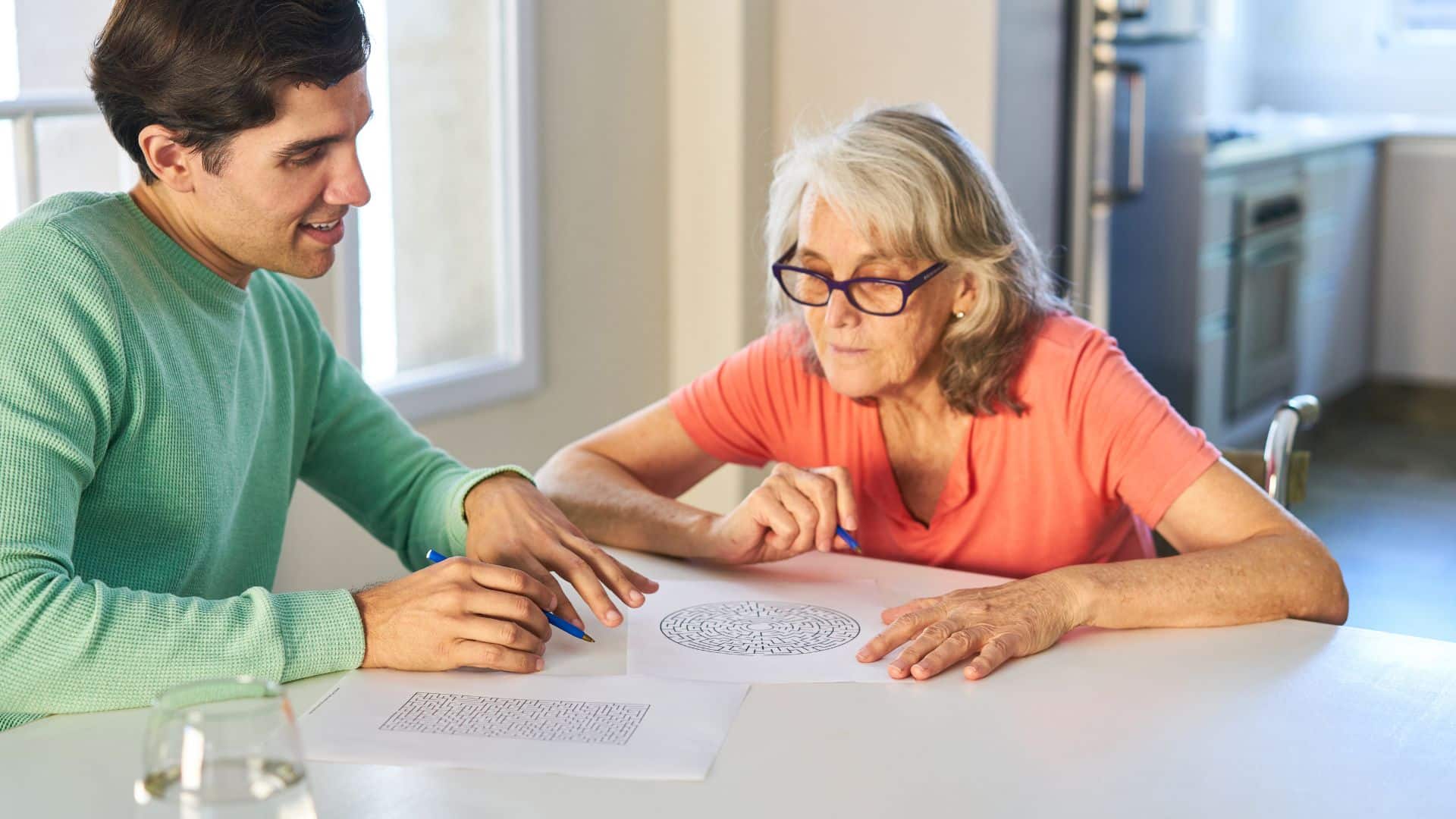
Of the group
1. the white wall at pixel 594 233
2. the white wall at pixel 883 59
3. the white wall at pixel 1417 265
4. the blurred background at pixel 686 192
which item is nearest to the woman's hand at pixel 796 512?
the blurred background at pixel 686 192

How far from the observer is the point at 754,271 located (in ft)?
11.8

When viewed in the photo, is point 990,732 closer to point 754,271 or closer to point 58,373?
point 58,373

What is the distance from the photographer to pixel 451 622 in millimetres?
1229

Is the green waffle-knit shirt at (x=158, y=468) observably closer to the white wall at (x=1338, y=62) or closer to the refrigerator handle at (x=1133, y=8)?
the refrigerator handle at (x=1133, y=8)

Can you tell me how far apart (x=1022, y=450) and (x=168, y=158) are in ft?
3.22

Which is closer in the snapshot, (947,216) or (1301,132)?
(947,216)

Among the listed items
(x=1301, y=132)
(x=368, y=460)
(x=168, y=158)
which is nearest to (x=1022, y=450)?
(x=368, y=460)

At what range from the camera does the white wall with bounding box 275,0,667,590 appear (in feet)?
10.6

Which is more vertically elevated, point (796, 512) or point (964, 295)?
point (964, 295)

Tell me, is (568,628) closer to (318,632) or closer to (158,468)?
(318,632)

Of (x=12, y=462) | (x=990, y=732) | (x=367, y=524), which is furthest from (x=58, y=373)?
(x=990, y=732)

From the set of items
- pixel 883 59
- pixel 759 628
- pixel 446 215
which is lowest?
pixel 759 628

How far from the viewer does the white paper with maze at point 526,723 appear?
3.50 ft

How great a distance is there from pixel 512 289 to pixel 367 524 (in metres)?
1.56
